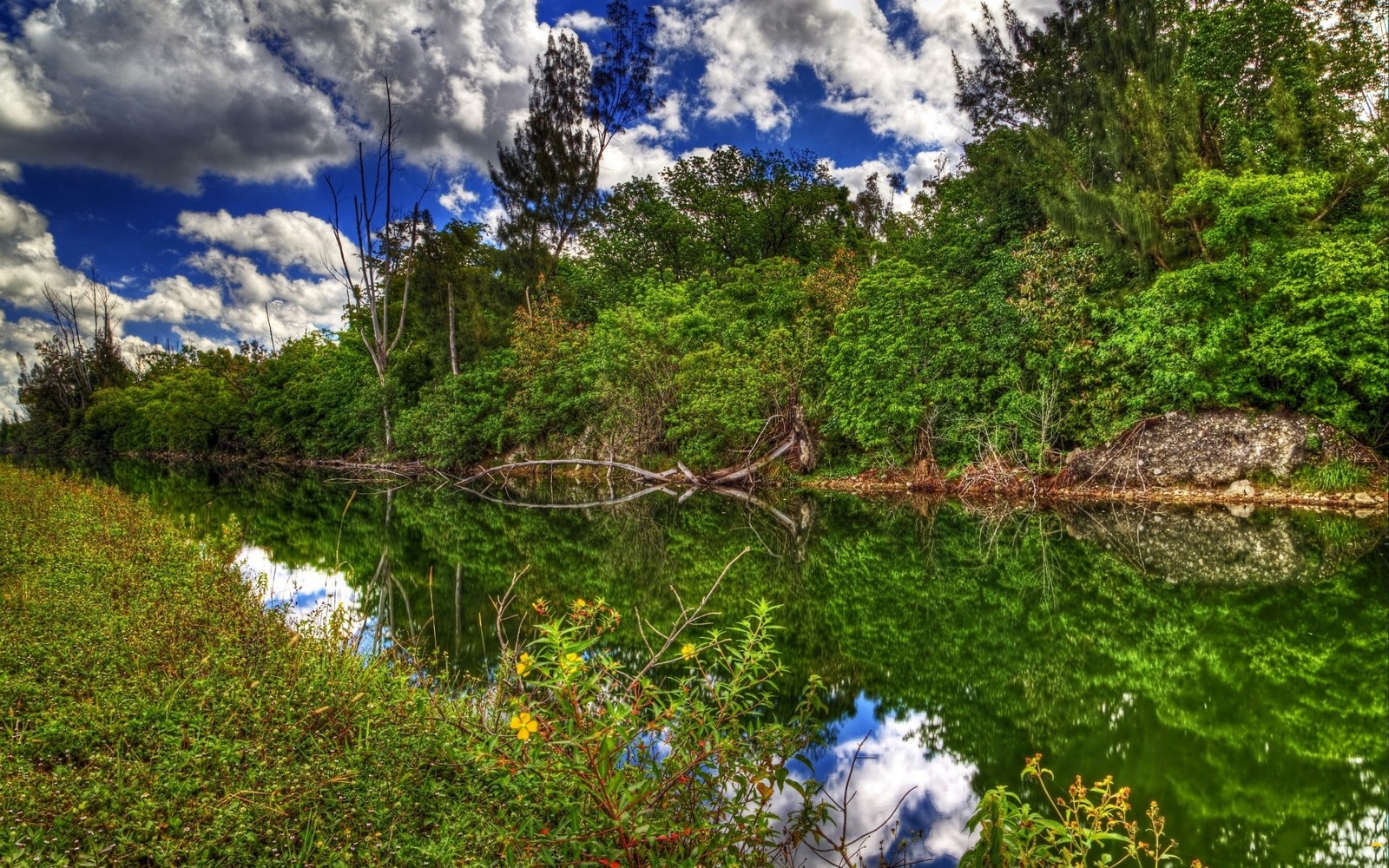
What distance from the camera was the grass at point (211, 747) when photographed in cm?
283

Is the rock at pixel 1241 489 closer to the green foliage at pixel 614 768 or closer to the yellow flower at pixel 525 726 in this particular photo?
the green foliage at pixel 614 768

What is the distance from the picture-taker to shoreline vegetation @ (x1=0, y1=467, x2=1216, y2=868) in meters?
2.69

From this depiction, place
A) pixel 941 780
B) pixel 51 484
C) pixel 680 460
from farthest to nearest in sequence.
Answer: pixel 680 460 < pixel 51 484 < pixel 941 780

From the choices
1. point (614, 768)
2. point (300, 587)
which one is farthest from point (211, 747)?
point (300, 587)

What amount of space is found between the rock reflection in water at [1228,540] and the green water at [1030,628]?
Result: 0.24 feet

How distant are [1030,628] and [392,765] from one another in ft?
22.0

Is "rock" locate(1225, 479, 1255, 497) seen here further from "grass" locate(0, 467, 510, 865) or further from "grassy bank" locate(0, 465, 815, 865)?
"grass" locate(0, 467, 510, 865)

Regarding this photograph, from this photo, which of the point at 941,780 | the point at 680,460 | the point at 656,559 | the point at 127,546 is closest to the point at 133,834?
the point at 941,780

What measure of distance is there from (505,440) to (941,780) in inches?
1260

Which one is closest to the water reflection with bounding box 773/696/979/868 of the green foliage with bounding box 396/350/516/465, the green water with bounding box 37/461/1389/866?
the green water with bounding box 37/461/1389/866

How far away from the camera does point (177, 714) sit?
3.89 metres

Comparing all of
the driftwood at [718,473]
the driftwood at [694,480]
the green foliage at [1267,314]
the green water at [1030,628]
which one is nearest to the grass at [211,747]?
the green water at [1030,628]

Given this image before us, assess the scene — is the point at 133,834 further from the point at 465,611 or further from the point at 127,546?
the point at 127,546

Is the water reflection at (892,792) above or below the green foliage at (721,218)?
below
